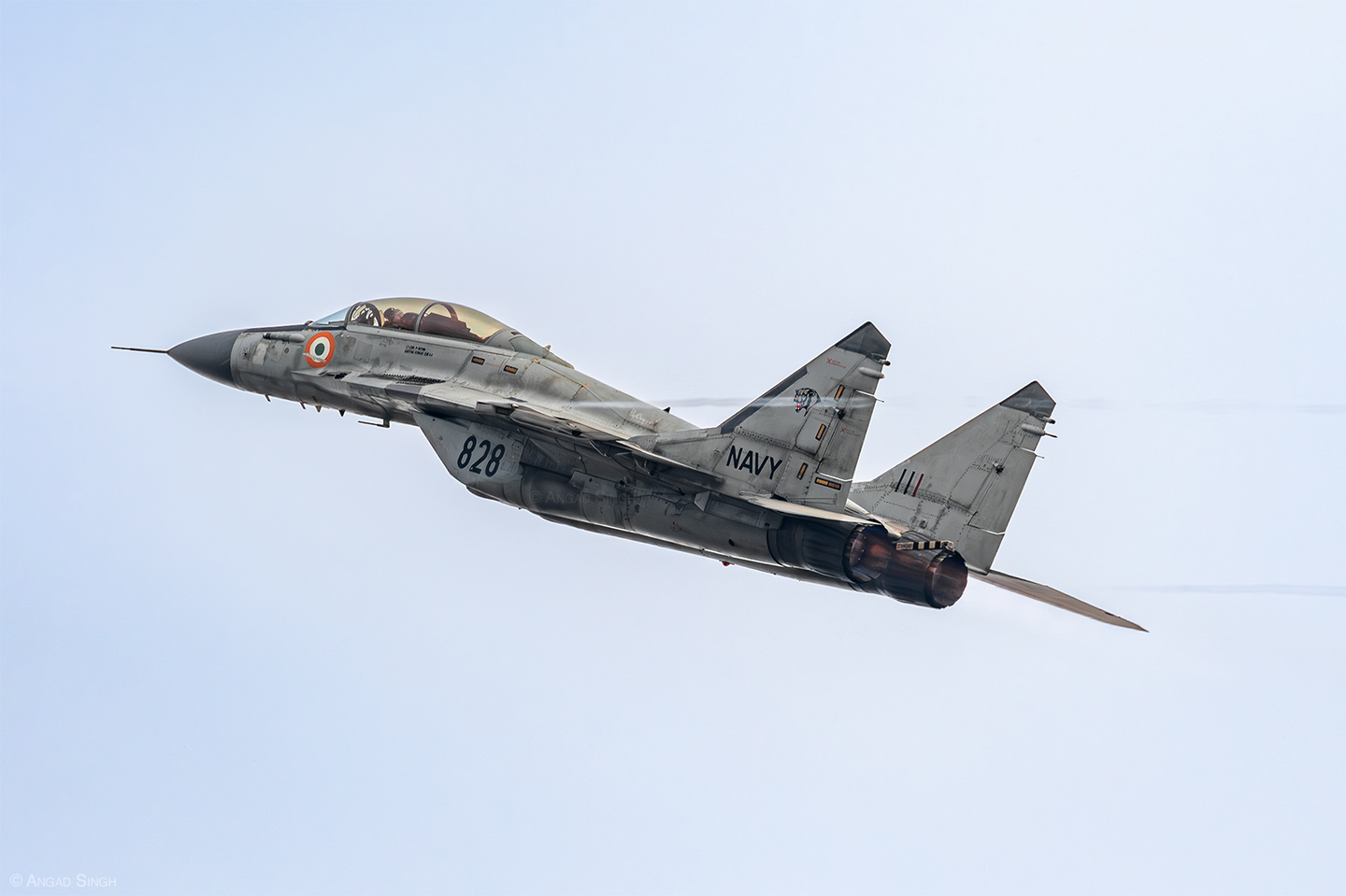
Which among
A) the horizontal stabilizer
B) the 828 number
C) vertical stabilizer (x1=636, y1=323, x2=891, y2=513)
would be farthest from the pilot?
the horizontal stabilizer

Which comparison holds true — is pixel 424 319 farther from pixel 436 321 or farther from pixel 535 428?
pixel 535 428

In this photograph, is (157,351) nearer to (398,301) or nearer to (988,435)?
(398,301)

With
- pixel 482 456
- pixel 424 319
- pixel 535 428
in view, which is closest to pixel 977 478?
pixel 535 428

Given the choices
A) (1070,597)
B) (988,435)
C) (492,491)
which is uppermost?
(988,435)

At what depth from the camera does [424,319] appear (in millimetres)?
20094

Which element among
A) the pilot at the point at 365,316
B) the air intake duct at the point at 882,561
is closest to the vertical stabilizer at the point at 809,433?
the air intake duct at the point at 882,561

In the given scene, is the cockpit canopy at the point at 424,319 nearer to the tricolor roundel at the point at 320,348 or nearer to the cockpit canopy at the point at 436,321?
the cockpit canopy at the point at 436,321

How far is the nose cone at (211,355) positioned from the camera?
21.5m

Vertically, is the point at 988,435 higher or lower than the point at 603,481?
higher

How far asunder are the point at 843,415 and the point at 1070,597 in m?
4.22

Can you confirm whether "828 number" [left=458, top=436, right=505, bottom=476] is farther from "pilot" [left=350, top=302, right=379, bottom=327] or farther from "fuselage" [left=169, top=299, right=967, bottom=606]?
"pilot" [left=350, top=302, right=379, bottom=327]

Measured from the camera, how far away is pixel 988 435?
1948 centimetres

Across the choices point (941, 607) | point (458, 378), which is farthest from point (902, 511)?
point (458, 378)

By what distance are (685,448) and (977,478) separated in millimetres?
4485
